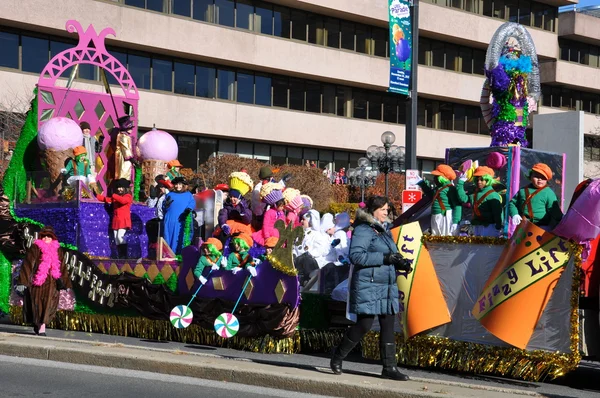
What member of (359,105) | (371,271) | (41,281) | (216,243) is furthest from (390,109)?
(371,271)

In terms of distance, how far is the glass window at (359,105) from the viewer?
49031 millimetres

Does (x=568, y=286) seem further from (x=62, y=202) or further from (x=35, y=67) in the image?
(x=35, y=67)

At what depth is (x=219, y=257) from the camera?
11781mm

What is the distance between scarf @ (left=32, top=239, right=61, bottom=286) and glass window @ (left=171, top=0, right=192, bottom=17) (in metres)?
29.2

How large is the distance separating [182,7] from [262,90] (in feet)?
18.9

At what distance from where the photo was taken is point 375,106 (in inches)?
1967

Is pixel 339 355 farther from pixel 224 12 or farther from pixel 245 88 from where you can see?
pixel 245 88

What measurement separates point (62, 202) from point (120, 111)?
270 centimetres

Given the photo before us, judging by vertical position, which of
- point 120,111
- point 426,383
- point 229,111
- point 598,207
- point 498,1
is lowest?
point 426,383

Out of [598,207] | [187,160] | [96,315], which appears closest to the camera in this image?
[598,207]

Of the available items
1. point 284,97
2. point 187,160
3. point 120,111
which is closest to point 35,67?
point 187,160

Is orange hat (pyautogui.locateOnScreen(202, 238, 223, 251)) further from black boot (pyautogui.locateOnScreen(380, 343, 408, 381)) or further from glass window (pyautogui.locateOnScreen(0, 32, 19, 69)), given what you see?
glass window (pyautogui.locateOnScreen(0, 32, 19, 69))

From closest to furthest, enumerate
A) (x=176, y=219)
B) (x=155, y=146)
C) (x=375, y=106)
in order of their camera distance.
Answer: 1. (x=176, y=219)
2. (x=155, y=146)
3. (x=375, y=106)

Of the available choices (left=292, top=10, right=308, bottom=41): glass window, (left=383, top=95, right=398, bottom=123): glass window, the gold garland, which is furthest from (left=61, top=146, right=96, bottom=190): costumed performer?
(left=383, top=95, right=398, bottom=123): glass window
